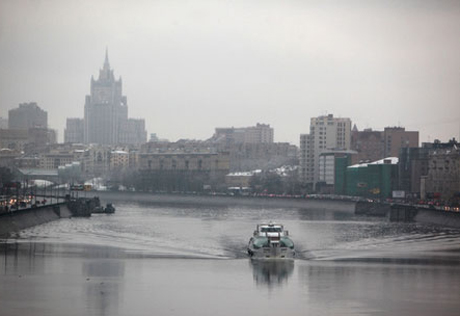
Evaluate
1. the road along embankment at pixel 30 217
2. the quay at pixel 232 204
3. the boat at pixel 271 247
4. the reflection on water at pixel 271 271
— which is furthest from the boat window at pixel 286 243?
the quay at pixel 232 204

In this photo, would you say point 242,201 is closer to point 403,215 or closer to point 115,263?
point 403,215

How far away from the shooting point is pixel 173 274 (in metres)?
48.2

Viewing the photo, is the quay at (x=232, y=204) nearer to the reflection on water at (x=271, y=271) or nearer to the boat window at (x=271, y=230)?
the boat window at (x=271, y=230)

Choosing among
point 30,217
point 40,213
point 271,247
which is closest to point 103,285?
point 271,247

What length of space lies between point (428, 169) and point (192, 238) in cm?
8678

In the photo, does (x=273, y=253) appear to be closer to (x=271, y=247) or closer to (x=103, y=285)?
(x=271, y=247)

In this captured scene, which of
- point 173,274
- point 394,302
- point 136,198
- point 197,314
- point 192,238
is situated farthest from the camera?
point 136,198

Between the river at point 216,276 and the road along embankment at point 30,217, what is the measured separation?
1518 mm

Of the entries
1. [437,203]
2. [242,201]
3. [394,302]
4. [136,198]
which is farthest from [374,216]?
[394,302]

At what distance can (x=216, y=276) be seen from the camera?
47.7 m

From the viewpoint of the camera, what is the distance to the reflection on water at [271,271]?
46.8 meters

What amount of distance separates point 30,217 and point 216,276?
1546 inches

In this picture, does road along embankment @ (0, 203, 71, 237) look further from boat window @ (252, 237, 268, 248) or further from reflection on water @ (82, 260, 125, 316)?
reflection on water @ (82, 260, 125, 316)

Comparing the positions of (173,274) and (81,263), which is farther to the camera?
(81,263)
